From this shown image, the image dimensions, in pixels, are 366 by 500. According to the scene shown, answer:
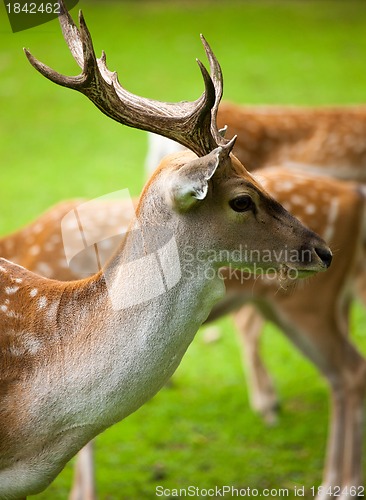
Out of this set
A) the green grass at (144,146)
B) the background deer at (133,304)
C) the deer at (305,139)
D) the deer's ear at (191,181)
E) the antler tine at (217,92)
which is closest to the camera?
the deer's ear at (191,181)

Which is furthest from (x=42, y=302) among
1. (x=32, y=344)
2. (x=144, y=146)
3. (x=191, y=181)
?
(x=144, y=146)

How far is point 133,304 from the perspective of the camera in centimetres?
259

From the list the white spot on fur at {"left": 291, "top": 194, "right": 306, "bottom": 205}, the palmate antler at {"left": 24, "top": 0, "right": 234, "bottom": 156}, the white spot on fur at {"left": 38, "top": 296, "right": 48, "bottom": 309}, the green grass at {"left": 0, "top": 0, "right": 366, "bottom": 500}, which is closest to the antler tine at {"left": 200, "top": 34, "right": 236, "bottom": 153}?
the palmate antler at {"left": 24, "top": 0, "right": 234, "bottom": 156}

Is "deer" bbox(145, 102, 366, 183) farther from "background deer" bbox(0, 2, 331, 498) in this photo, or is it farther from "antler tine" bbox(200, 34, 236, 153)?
"background deer" bbox(0, 2, 331, 498)

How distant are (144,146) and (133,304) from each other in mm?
7285

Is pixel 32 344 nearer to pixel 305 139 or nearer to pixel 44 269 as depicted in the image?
pixel 44 269

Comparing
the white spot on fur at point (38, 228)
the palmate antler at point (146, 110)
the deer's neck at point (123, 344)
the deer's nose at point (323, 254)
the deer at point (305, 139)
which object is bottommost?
the deer's neck at point (123, 344)

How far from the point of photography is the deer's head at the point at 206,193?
99.3 inches

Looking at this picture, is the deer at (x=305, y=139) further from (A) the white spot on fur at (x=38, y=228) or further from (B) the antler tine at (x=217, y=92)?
(B) the antler tine at (x=217, y=92)

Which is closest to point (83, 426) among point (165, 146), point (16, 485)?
point (16, 485)

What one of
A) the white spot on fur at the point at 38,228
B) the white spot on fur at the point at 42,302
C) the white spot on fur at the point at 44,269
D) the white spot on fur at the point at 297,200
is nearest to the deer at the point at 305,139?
the white spot on fur at the point at 297,200

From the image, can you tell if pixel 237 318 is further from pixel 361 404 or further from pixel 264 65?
pixel 264 65

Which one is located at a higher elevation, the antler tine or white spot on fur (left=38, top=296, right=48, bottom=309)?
the antler tine

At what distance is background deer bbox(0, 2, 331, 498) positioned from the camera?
101 inches
